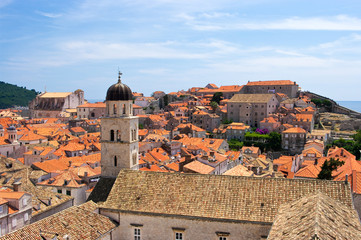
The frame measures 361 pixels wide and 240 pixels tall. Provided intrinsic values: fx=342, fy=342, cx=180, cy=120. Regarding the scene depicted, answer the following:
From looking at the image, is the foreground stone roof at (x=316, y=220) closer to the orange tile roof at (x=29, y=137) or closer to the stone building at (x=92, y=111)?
the orange tile roof at (x=29, y=137)

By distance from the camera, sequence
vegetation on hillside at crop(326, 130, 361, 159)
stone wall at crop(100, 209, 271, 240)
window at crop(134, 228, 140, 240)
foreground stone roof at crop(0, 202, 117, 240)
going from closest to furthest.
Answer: foreground stone roof at crop(0, 202, 117, 240), stone wall at crop(100, 209, 271, 240), window at crop(134, 228, 140, 240), vegetation on hillside at crop(326, 130, 361, 159)

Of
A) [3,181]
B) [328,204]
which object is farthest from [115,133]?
[3,181]

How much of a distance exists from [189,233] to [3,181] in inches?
1151

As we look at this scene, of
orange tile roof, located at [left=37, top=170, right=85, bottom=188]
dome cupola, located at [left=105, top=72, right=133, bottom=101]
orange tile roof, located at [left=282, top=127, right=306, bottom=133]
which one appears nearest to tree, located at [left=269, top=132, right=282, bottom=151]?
orange tile roof, located at [left=282, top=127, right=306, bottom=133]

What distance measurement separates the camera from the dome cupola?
25.2 meters

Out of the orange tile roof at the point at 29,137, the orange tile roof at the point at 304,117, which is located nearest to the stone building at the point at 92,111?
the orange tile roof at the point at 29,137

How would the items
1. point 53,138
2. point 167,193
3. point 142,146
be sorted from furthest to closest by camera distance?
point 53,138
point 142,146
point 167,193

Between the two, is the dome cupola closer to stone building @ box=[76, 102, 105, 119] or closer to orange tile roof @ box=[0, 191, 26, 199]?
orange tile roof @ box=[0, 191, 26, 199]

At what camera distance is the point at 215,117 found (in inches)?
4104

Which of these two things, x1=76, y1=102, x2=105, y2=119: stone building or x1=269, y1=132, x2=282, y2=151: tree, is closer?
x1=269, y1=132, x2=282, y2=151: tree

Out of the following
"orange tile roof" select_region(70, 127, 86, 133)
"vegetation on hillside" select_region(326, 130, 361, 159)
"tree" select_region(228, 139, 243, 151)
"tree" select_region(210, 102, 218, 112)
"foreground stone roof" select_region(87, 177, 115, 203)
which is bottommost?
"tree" select_region(228, 139, 243, 151)

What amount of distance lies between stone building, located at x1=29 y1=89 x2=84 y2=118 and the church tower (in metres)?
108

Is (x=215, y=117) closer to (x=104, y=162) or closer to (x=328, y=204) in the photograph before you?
(x=104, y=162)

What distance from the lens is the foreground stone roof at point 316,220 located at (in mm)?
13172
